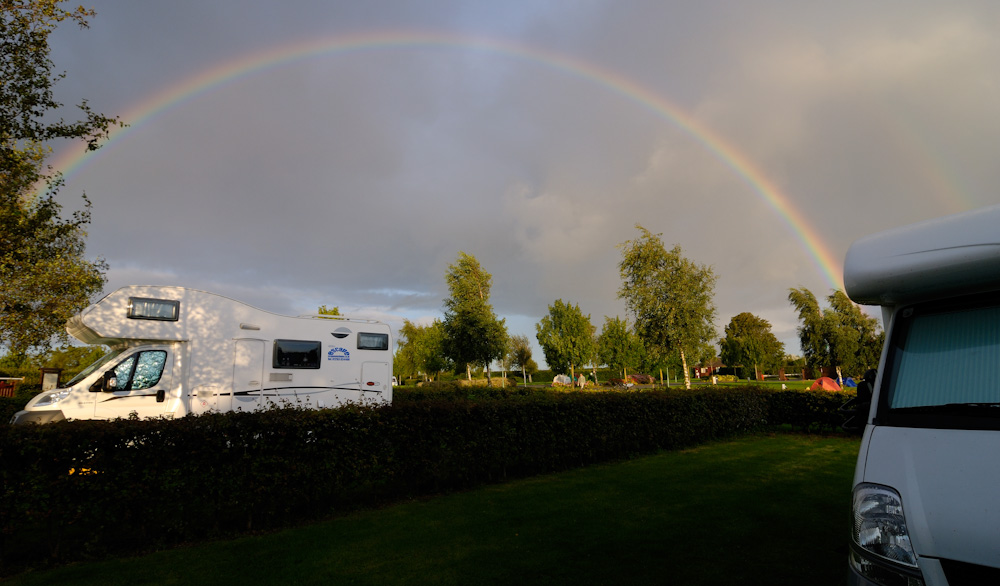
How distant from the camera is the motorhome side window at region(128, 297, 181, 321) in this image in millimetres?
9648

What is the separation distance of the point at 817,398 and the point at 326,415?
1626cm

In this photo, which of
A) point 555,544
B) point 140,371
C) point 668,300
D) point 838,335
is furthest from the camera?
point 838,335

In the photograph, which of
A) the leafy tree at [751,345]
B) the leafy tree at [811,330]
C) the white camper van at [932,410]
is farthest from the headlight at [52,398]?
the leafy tree at [751,345]

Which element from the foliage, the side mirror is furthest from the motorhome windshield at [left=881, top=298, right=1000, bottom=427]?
the foliage

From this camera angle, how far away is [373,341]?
40.2ft

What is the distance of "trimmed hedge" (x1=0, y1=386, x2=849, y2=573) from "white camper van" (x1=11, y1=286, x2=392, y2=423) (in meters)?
2.18

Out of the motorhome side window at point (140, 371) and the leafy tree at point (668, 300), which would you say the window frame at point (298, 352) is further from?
the leafy tree at point (668, 300)

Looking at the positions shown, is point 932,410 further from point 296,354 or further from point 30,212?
point 30,212

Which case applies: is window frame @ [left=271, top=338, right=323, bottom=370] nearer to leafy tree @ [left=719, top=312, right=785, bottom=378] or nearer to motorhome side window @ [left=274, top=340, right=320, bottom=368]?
motorhome side window @ [left=274, top=340, right=320, bottom=368]

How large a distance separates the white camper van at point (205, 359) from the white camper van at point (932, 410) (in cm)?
845

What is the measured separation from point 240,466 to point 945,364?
7.10 meters

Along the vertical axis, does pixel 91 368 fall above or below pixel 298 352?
below

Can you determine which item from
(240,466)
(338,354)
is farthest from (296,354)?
(240,466)

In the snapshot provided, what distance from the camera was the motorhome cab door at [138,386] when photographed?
9.24 m
